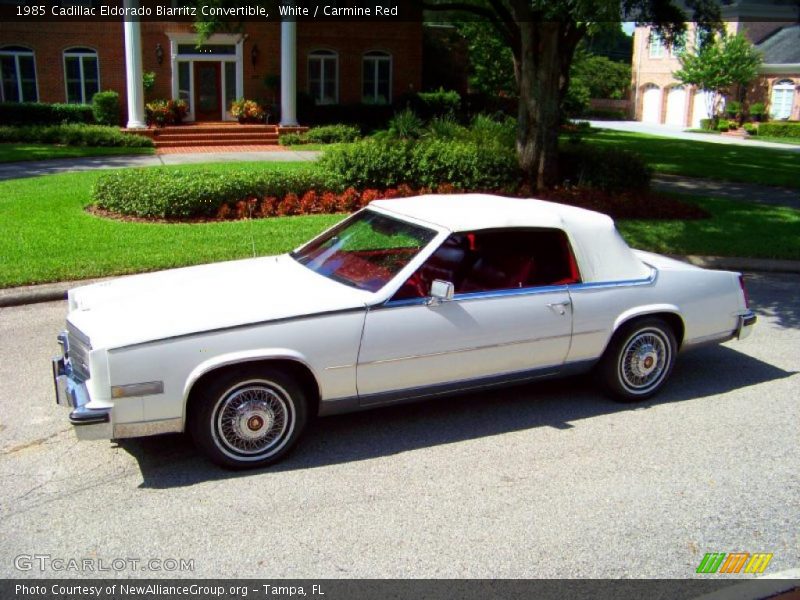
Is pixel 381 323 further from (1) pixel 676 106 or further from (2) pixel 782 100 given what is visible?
(1) pixel 676 106

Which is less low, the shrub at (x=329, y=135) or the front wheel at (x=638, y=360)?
the shrub at (x=329, y=135)

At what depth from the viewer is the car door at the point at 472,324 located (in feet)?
17.1

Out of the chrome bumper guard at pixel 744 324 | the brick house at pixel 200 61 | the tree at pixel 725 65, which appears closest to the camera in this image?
the chrome bumper guard at pixel 744 324

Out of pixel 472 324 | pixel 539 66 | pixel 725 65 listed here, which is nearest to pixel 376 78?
pixel 539 66

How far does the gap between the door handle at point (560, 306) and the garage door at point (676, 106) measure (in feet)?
169

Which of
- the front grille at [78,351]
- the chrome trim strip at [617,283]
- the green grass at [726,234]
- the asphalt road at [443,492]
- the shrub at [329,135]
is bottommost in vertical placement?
the asphalt road at [443,492]

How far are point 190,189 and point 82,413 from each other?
26.1ft

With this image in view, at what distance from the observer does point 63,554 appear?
404cm

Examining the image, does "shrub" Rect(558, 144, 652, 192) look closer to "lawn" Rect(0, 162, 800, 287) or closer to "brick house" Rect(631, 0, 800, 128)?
"lawn" Rect(0, 162, 800, 287)

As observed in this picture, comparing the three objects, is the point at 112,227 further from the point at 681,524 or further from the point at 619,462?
the point at 681,524

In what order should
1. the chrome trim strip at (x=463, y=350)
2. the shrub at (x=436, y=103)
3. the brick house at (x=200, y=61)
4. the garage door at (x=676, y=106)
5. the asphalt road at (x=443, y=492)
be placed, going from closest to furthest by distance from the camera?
the asphalt road at (x=443, y=492)
the chrome trim strip at (x=463, y=350)
the brick house at (x=200, y=61)
the shrub at (x=436, y=103)
the garage door at (x=676, y=106)

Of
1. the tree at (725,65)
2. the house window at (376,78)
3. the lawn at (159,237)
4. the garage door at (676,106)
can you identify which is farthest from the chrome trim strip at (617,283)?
the garage door at (676,106)

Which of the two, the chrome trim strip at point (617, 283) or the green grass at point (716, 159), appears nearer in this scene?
the chrome trim strip at point (617, 283)

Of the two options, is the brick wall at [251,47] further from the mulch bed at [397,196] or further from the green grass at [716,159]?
the mulch bed at [397,196]
